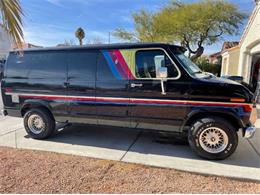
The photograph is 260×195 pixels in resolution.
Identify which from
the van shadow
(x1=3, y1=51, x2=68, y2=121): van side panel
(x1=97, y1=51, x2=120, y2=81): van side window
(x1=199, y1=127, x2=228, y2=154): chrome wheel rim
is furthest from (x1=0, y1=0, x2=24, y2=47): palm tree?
(x1=199, y1=127, x2=228, y2=154): chrome wheel rim

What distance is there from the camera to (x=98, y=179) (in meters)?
3.67

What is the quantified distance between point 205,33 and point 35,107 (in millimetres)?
21156

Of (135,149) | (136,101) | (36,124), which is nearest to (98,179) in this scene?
(135,149)

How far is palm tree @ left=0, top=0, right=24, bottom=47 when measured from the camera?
3.89m

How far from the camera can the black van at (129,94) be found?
436cm

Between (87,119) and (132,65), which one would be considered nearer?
(132,65)

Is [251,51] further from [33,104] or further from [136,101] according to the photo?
[33,104]

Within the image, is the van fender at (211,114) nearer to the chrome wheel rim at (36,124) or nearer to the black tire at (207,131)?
the black tire at (207,131)

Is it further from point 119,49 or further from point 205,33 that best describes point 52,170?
point 205,33

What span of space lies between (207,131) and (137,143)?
165 centimetres

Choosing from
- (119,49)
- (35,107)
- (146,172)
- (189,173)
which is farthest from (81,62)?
(189,173)

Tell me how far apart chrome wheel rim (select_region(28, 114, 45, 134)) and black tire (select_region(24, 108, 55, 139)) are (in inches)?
1.0

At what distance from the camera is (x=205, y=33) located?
2325 cm

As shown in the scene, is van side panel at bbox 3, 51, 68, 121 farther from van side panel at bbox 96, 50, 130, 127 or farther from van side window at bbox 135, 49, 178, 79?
van side window at bbox 135, 49, 178, 79
